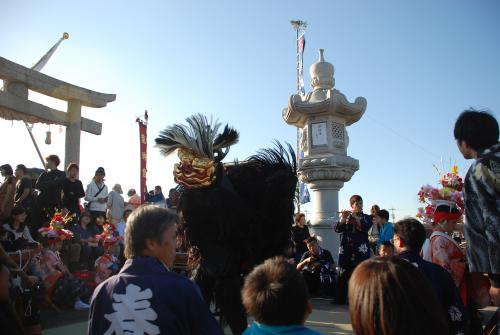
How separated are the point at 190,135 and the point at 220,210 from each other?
0.62 metres

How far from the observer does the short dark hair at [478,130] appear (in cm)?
217

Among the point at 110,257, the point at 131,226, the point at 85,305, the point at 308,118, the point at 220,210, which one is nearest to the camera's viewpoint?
the point at 131,226

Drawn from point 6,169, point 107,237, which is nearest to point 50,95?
point 6,169

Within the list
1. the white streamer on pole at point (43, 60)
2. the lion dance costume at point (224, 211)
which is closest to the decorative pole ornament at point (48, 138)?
the white streamer on pole at point (43, 60)

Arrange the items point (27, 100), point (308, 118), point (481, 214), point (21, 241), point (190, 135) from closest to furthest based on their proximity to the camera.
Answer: point (481, 214) → point (190, 135) → point (21, 241) → point (308, 118) → point (27, 100)

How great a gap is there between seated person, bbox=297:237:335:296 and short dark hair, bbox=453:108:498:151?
466 centimetres

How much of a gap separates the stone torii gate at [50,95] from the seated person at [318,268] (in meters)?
10.6

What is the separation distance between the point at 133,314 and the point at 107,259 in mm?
5186

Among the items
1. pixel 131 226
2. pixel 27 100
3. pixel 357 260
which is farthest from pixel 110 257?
pixel 27 100

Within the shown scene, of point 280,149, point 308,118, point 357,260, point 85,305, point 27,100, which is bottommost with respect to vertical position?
point 85,305

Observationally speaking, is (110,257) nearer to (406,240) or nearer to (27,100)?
(406,240)

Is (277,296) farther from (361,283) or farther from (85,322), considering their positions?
(85,322)

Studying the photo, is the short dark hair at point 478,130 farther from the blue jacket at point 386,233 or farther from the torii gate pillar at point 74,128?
the torii gate pillar at point 74,128

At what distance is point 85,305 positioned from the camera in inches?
227
